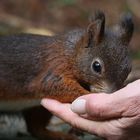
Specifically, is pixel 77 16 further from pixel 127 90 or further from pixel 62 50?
pixel 127 90

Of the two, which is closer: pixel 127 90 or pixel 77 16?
pixel 127 90

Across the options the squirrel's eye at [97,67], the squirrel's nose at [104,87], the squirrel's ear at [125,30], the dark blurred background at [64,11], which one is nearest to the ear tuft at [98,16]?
the squirrel's ear at [125,30]

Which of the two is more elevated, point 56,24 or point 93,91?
point 56,24

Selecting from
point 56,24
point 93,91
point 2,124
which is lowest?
point 2,124

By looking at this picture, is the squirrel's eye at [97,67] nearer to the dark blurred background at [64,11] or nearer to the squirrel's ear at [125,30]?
the squirrel's ear at [125,30]

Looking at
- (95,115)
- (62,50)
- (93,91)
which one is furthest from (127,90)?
(62,50)

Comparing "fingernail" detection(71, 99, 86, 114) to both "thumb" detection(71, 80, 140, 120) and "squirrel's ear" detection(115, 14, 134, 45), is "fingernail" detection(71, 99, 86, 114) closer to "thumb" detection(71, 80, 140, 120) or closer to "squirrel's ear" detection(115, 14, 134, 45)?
"thumb" detection(71, 80, 140, 120)

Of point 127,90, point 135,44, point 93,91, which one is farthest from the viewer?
point 135,44

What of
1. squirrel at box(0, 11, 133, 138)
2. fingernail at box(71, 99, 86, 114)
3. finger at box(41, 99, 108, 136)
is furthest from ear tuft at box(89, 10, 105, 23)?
fingernail at box(71, 99, 86, 114)
